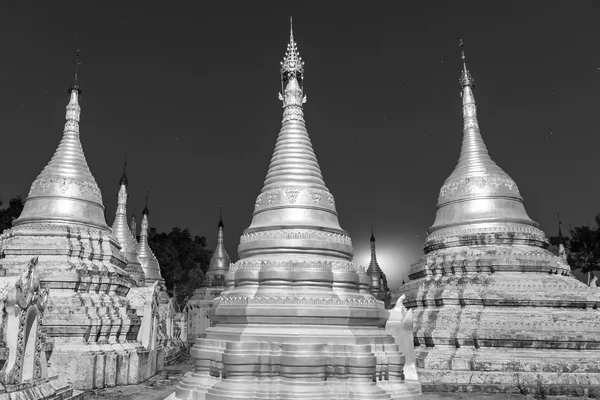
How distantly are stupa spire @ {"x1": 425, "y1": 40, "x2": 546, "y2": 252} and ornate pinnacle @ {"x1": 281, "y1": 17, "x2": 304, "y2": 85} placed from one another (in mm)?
8084

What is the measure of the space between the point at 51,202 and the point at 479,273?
47.7ft

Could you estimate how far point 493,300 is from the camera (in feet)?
54.4

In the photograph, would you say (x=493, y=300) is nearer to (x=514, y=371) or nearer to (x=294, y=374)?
(x=514, y=371)

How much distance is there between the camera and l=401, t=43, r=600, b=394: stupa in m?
15.3

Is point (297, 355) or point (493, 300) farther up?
point (493, 300)

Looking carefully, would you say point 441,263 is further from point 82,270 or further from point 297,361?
point 82,270

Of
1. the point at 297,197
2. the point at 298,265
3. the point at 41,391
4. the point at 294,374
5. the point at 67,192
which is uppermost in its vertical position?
the point at 67,192

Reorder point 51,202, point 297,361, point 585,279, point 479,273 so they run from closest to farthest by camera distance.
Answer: point 297,361, point 479,273, point 51,202, point 585,279

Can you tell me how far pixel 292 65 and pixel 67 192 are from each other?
1011cm

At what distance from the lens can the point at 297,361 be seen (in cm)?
988

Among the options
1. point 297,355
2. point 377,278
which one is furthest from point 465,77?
point 377,278

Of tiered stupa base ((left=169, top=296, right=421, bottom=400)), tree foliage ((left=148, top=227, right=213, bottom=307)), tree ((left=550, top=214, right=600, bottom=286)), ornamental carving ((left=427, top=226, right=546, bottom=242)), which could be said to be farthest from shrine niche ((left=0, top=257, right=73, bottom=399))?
tree foliage ((left=148, top=227, right=213, bottom=307))

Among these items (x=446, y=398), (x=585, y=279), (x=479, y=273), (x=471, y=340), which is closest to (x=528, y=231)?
(x=479, y=273)

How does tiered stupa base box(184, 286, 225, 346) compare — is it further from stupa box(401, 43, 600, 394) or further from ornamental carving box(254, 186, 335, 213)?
ornamental carving box(254, 186, 335, 213)
